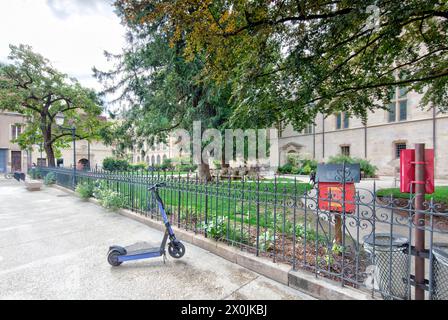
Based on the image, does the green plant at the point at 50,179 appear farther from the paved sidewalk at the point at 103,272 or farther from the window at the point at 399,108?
the window at the point at 399,108

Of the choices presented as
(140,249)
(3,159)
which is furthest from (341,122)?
(3,159)

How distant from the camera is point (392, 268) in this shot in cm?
233

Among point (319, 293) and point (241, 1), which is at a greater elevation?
point (241, 1)

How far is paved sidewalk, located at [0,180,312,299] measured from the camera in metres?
2.70

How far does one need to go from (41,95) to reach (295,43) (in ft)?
58.6

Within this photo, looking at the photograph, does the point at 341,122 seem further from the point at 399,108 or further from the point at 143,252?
the point at 143,252

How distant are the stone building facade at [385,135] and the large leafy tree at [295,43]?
33.8 feet

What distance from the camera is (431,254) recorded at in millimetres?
2051

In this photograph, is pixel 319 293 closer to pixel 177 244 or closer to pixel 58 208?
pixel 177 244

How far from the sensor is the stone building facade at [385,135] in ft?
63.7

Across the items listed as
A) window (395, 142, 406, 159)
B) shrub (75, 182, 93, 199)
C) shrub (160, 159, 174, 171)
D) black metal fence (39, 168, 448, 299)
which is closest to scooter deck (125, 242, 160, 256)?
black metal fence (39, 168, 448, 299)

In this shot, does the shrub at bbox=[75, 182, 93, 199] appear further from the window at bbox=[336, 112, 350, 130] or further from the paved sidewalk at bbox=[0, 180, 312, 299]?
the window at bbox=[336, 112, 350, 130]
